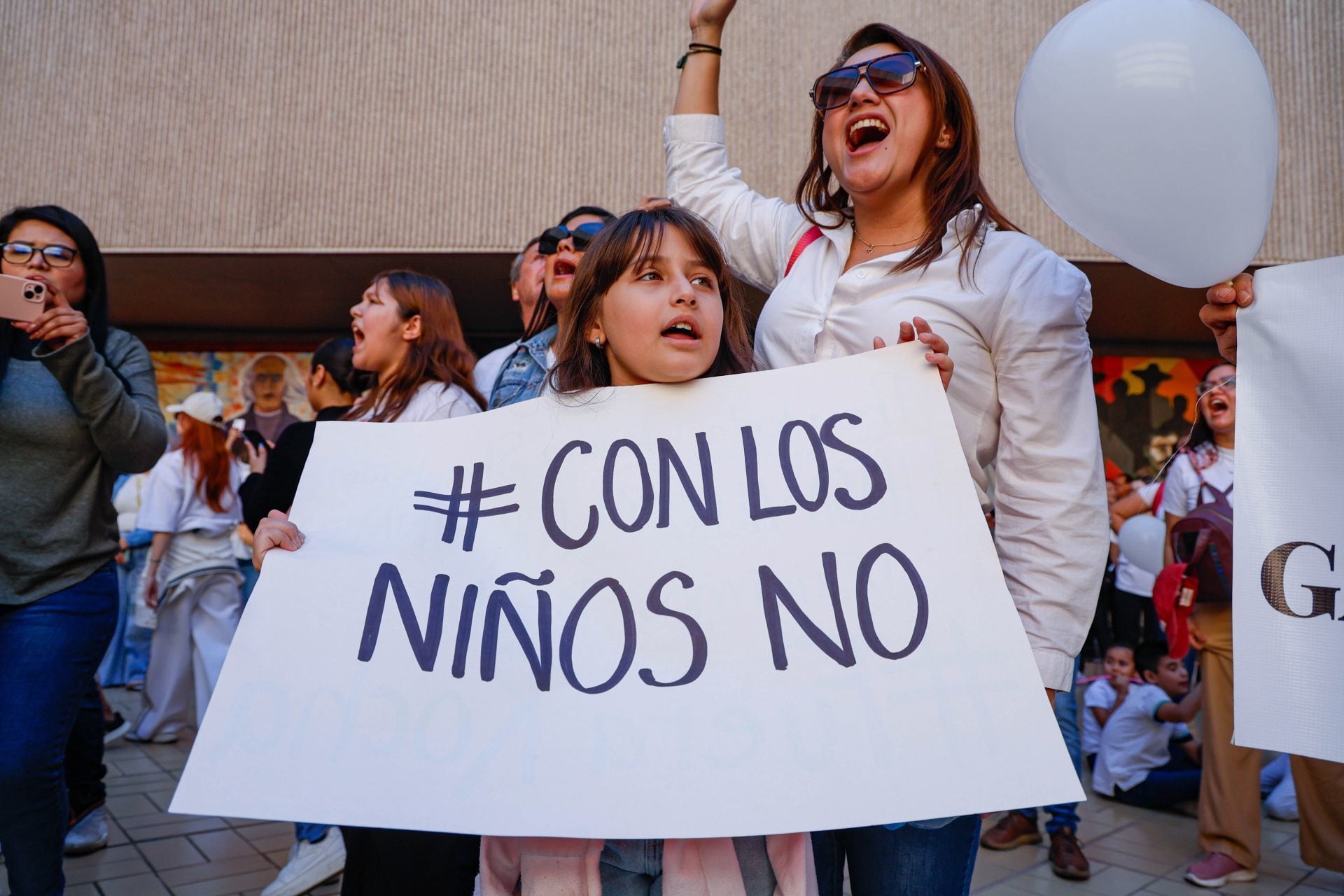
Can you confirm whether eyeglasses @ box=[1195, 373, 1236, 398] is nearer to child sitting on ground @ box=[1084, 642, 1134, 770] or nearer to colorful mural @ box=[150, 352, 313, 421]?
child sitting on ground @ box=[1084, 642, 1134, 770]

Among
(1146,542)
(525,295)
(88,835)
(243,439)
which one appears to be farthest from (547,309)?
(1146,542)

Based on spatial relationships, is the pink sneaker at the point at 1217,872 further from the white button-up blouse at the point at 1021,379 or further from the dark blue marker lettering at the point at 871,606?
the dark blue marker lettering at the point at 871,606

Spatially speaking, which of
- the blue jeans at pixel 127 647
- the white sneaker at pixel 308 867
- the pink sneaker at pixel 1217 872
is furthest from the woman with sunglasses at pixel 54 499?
the blue jeans at pixel 127 647

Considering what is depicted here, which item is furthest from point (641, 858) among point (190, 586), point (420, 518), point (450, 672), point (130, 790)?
point (190, 586)

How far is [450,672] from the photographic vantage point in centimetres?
113

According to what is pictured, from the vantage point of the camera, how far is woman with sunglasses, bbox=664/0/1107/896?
1173 millimetres

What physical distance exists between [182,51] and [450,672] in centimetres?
680

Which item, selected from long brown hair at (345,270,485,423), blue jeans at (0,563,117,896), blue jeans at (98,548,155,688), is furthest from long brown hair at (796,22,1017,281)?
blue jeans at (98,548,155,688)

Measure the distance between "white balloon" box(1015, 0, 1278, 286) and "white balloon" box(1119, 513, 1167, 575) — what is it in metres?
3.73

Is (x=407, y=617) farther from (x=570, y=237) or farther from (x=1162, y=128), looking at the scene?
(x=570, y=237)

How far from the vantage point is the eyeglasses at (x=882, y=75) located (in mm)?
1338

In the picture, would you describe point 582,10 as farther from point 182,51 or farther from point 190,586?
point 190,586

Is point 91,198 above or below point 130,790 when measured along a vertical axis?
above

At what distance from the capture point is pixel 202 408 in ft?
15.4
